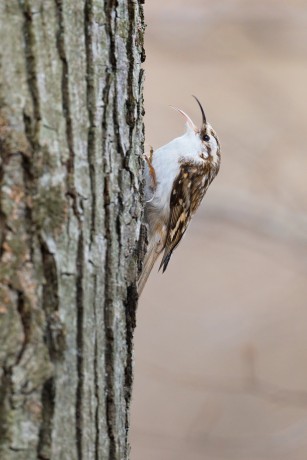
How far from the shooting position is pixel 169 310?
13.5 ft

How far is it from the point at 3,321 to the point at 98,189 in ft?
0.98

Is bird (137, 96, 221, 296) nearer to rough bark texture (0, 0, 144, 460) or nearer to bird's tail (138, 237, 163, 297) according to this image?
bird's tail (138, 237, 163, 297)

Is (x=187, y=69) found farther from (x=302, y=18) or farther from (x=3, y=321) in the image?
(x=3, y=321)

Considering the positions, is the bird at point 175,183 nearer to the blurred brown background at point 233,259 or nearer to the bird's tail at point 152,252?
the bird's tail at point 152,252

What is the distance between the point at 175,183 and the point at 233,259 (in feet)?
4.80

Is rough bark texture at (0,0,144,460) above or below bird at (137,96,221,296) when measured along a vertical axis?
below

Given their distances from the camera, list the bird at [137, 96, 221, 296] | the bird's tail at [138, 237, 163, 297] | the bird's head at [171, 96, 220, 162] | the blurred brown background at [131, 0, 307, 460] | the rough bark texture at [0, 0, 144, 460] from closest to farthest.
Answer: the rough bark texture at [0, 0, 144, 460]
the bird's tail at [138, 237, 163, 297]
the bird at [137, 96, 221, 296]
the bird's head at [171, 96, 220, 162]
the blurred brown background at [131, 0, 307, 460]

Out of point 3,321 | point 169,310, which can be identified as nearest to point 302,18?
point 169,310

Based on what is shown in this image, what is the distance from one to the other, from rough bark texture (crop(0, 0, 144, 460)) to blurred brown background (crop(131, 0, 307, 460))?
7.72ft

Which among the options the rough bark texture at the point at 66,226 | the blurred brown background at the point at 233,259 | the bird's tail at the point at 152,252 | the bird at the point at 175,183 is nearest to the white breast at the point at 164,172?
the bird at the point at 175,183

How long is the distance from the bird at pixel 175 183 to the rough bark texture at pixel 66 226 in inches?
43.7

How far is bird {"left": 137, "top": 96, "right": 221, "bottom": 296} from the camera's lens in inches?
107

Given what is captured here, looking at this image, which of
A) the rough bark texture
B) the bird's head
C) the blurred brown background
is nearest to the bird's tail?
the bird's head

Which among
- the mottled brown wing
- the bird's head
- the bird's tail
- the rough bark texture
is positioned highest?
the bird's head
